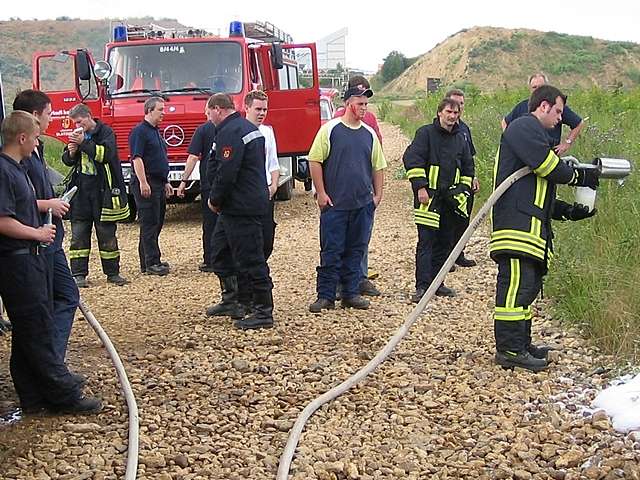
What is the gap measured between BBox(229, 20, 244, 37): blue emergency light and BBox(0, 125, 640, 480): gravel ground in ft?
17.0

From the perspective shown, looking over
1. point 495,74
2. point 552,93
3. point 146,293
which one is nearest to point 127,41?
point 146,293

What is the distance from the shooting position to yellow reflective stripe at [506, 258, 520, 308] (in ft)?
16.5

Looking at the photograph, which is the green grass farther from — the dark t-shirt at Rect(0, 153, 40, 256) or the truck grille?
the truck grille

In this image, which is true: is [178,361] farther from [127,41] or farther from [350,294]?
[127,41]

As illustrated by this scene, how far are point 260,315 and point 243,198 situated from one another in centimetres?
94

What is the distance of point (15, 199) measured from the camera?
4199 millimetres

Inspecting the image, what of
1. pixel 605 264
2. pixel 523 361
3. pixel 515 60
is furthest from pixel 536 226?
pixel 515 60

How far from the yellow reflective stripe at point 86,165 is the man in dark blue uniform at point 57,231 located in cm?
274

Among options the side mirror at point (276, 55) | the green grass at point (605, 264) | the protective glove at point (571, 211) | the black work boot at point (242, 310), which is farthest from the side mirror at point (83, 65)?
the protective glove at point (571, 211)

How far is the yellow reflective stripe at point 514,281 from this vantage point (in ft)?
16.5

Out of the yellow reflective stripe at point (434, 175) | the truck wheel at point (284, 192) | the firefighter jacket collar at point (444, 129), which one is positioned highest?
the firefighter jacket collar at point (444, 129)

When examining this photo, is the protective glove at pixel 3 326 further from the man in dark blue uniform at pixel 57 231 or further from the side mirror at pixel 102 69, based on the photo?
the side mirror at pixel 102 69

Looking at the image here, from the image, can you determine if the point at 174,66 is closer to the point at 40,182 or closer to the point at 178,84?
the point at 178,84

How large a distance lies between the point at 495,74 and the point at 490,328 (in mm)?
69877
